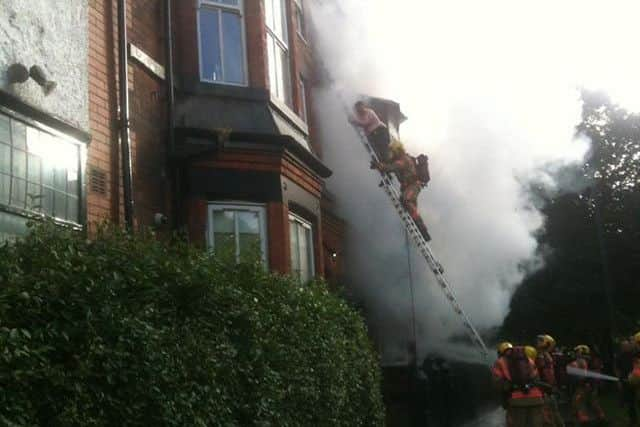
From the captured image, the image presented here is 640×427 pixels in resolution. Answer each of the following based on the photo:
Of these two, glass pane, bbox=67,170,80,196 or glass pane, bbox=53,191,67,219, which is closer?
glass pane, bbox=53,191,67,219

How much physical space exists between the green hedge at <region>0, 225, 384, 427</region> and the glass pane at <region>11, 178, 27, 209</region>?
1277mm

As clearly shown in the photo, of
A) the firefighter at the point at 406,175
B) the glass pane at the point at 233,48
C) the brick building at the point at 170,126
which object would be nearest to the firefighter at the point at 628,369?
the firefighter at the point at 406,175

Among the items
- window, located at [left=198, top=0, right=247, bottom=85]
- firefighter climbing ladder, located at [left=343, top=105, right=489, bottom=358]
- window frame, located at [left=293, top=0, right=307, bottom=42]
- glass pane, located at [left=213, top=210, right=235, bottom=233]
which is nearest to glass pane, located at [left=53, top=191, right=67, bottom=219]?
glass pane, located at [left=213, top=210, right=235, bottom=233]

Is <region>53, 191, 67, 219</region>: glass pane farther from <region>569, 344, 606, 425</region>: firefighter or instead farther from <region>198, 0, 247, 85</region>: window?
<region>569, 344, 606, 425</region>: firefighter

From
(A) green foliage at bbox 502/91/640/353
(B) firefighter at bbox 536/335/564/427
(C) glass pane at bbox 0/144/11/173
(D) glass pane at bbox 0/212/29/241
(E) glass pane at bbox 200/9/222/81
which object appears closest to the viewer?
(D) glass pane at bbox 0/212/29/241

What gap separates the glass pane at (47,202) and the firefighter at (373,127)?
9.52 m

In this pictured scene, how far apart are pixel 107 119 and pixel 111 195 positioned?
75 cm

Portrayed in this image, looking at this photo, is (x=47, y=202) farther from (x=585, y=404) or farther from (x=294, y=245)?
(x=585, y=404)

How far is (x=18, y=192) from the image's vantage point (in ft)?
21.7

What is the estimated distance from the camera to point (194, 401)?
4715 millimetres

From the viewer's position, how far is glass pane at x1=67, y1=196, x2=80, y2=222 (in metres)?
7.30

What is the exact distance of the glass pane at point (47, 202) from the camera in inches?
274

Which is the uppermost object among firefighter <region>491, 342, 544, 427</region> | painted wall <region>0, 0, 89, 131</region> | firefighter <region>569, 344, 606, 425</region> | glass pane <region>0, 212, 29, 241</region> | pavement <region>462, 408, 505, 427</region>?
painted wall <region>0, 0, 89, 131</region>

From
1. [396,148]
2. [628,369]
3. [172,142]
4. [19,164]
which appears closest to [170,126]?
[172,142]
